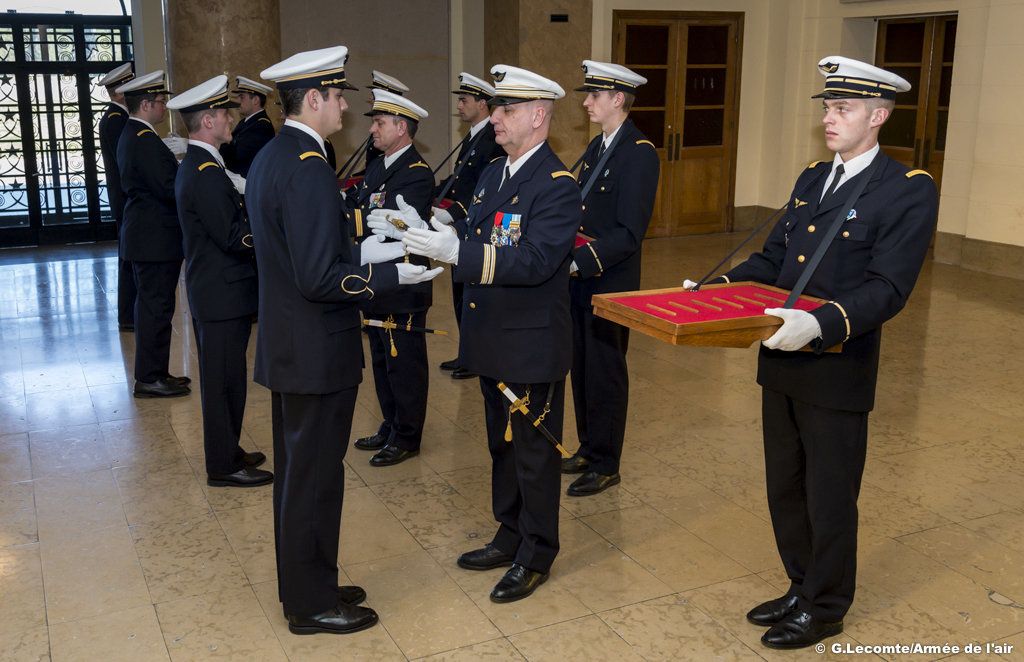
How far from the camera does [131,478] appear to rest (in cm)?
459

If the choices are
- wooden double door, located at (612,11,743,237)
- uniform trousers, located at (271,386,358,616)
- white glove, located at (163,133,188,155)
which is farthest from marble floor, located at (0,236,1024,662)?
wooden double door, located at (612,11,743,237)

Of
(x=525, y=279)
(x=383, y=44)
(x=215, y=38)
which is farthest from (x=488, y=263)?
(x=383, y=44)

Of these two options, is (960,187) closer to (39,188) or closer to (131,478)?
(131,478)

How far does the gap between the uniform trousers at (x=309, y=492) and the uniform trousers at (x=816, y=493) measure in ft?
4.61

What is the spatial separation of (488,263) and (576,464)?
1790 millimetres

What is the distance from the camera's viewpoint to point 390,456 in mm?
4797

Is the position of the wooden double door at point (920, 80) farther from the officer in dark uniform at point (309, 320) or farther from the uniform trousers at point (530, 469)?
the officer in dark uniform at point (309, 320)

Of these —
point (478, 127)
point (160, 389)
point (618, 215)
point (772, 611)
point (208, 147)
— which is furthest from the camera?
point (478, 127)

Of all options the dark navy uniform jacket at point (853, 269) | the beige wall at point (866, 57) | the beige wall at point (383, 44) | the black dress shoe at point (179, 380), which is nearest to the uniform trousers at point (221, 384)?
the black dress shoe at point (179, 380)

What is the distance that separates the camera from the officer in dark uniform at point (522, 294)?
322cm

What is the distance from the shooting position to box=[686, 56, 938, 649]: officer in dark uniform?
2.87 metres

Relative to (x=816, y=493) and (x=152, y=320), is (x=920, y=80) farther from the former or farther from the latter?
(x=816, y=493)

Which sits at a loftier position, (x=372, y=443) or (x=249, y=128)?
(x=249, y=128)

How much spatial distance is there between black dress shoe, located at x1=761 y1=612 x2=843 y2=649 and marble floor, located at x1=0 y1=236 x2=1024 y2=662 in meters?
0.04
